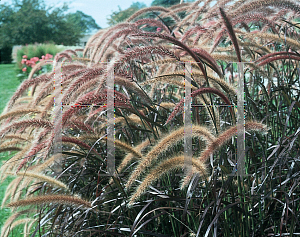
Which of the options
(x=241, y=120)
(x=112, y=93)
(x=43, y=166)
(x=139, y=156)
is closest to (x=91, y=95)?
(x=112, y=93)

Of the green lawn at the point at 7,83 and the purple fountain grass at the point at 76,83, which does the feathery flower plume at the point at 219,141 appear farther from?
the green lawn at the point at 7,83

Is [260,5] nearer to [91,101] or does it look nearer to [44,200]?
[91,101]

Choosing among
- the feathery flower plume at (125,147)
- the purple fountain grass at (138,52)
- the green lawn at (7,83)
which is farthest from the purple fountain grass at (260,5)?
the green lawn at (7,83)

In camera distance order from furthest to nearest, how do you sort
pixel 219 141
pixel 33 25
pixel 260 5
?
pixel 33 25
pixel 260 5
pixel 219 141

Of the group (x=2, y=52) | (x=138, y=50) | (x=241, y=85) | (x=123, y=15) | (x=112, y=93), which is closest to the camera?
(x=138, y=50)

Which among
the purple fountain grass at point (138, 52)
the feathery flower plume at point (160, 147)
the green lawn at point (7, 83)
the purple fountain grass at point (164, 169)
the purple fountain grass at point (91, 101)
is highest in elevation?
the purple fountain grass at point (138, 52)

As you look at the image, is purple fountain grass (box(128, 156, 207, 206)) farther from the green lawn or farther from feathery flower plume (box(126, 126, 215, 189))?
the green lawn

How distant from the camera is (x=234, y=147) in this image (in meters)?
1.55

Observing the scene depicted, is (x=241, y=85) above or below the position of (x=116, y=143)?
above

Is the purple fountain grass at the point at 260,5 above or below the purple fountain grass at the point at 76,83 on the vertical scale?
above

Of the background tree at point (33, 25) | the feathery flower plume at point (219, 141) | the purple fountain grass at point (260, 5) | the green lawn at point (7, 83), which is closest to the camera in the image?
the feathery flower plume at point (219, 141)

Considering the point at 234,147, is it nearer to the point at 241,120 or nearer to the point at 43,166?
the point at 241,120

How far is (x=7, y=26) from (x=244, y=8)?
2354 centimetres

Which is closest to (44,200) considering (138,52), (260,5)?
(138,52)
